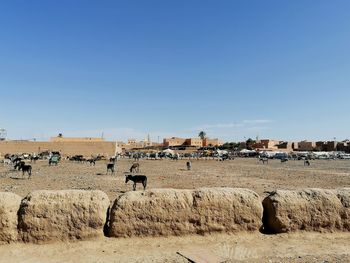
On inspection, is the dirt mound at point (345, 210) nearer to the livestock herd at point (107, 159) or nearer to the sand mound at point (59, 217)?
the sand mound at point (59, 217)

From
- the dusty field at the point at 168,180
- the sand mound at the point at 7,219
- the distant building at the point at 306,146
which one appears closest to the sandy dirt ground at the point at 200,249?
the sand mound at the point at 7,219

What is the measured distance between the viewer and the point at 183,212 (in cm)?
813

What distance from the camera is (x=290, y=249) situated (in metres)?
7.38

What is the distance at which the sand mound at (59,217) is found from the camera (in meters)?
7.55

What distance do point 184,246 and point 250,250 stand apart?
1.41 meters

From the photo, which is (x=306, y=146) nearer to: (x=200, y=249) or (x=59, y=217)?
(x=200, y=249)

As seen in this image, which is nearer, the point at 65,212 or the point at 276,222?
the point at 65,212

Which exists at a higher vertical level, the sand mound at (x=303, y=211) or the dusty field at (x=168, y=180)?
the sand mound at (x=303, y=211)

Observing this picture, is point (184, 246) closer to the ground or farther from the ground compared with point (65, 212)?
closer to the ground

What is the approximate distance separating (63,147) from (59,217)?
100332 mm

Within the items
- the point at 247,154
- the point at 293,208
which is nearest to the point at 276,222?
the point at 293,208

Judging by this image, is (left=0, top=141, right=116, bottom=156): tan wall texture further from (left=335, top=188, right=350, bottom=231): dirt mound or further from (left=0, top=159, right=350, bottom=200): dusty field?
(left=335, top=188, right=350, bottom=231): dirt mound

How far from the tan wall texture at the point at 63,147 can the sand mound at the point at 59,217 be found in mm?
93208

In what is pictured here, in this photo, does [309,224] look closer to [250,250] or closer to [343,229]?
[343,229]
